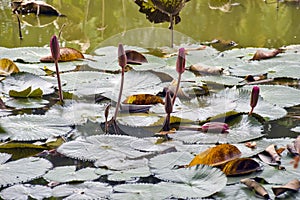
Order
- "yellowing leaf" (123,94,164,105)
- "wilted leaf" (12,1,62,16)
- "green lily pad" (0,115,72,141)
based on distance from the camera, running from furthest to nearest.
Answer: "wilted leaf" (12,1,62,16)
"yellowing leaf" (123,94,164,105)
"green lily pad" (0,115,72,141)

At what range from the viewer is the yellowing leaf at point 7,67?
1.70 meters

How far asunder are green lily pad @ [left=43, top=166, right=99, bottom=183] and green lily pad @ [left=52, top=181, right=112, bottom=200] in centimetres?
2

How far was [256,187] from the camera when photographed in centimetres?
94

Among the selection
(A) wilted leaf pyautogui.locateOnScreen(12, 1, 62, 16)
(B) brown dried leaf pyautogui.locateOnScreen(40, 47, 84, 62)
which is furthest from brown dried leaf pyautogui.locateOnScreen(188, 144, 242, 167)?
(A) wilted leaf pyautogui.locateOnScreen(12, 1, 62, 16)

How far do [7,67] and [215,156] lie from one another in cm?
91

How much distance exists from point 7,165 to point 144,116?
0.39 meters

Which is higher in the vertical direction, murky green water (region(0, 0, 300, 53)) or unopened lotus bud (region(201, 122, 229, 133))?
unopened lotus bud (region(201, 122, 229, 133))

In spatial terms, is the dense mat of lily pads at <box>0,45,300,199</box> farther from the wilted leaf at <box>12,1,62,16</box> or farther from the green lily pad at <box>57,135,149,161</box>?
the wilted leaf at <box>12,1,62,16</box>

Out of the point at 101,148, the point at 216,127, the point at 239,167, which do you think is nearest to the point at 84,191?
the point at 101,148

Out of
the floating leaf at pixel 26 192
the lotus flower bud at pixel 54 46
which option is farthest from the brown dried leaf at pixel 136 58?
the floating leaf at pixel 26 192

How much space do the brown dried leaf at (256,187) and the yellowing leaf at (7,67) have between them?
3.21 ft

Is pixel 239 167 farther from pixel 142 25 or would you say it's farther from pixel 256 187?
pixel 142 25

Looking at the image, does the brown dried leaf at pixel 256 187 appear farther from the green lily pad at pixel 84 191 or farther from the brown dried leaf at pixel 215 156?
the green lily pad at pixel 84 191

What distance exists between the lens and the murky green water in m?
2.35
